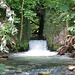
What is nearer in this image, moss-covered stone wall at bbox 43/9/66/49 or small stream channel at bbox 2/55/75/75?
small stream channel at bbox 2/55/75/75

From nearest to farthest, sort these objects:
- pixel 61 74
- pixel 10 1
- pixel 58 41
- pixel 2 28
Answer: pixel 61 74, pixel 2 28, pixel 10 1, pixel 58 41

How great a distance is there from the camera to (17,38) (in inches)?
451

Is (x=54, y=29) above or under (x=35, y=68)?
above

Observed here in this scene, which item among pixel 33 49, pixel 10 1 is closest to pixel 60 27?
pixel 33 49

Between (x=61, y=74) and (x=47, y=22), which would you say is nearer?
(x=61, y=74)

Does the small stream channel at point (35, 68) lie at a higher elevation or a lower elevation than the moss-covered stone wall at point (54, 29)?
lower

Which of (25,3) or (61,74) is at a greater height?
(25,3)

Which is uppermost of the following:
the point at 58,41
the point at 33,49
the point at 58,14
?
the point at 58,14

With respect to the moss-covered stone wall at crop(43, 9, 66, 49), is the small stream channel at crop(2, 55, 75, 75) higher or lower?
lower

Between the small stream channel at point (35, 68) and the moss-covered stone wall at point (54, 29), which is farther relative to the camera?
the moss-covered stone wall at point (54, 29)

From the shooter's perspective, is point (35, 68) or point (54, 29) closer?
point (35, 68)

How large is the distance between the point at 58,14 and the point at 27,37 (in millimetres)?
3633

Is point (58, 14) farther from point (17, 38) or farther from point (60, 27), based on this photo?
point (17, 38)

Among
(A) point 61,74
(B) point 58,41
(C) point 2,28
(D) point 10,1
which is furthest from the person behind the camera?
(B) point 58,41
